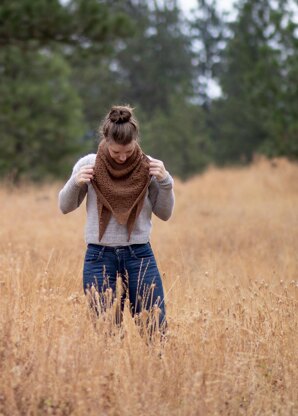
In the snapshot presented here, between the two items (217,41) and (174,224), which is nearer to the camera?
(174,224)

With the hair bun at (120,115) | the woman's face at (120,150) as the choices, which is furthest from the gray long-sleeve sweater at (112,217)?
the hair bun at (120,115)

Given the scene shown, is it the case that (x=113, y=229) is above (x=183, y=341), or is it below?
above

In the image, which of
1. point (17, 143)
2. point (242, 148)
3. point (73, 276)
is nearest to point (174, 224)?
point (73, 276)

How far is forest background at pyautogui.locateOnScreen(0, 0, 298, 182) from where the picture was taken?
1345 centimetres

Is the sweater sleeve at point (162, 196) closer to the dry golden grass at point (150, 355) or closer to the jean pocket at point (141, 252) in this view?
the jean pocket at point (141, 252)

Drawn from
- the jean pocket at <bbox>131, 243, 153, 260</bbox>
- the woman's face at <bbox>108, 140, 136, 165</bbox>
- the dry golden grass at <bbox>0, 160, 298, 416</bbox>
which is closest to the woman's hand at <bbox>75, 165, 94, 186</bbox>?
the woman's face at <bbox>108, 140, 136, 165</bbox>

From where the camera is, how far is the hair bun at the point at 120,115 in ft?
12.7

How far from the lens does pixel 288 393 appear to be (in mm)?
3596

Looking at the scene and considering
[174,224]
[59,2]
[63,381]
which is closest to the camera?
[63,381]

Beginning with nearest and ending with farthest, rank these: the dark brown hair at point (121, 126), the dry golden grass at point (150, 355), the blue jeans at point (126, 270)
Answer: the dry golden grass at point (150, 355)
the dark brown hair at point (121, 126)
the blue jeans at point (126, 270)

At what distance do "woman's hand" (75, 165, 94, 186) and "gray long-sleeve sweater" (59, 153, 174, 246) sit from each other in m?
0.04

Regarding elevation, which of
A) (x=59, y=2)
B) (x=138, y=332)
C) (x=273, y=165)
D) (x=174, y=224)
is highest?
(x=59, y=2)

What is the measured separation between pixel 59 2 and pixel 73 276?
9.00 m

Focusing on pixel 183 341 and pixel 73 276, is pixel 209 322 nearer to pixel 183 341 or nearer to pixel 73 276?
pixel 183 341
